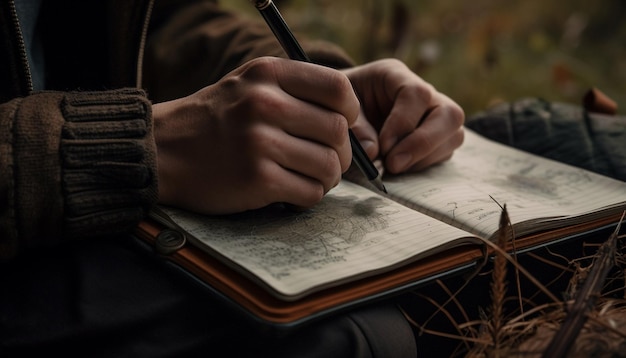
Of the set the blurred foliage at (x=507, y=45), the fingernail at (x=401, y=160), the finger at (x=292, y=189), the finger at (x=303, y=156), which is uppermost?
the finger at (x=303, y=156)

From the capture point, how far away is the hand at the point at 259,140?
69cm

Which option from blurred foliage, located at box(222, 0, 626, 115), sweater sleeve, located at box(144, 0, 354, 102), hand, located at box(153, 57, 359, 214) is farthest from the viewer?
blurred foliage, located at box(222, 0, 626, 115)

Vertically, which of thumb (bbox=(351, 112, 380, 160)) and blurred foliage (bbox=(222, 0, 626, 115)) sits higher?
thumb (bbox=(351, 112, 380, 160))

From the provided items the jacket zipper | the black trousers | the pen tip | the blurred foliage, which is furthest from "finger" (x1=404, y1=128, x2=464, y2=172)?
the blurred foliage

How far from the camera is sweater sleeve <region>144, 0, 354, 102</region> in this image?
3.93ft

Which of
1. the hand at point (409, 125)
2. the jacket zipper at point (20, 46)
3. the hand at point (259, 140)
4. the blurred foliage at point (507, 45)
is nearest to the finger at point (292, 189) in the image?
the hand at point (259, 140)

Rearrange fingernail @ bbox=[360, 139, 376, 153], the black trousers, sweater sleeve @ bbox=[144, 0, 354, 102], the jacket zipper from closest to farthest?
the black trousers, the jacket zipper, fingernail @ bbox=[360, 139, 376, 153], sweater sleeve @ bbox=[144, 0, 354, 102]

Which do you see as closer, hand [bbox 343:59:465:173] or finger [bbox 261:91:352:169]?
finger [bbox 261:91:352:169]

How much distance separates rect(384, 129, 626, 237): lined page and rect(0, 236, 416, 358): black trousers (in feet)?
0.69

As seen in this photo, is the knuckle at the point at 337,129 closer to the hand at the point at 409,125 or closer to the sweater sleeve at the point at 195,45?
the hand at the point at 409,125

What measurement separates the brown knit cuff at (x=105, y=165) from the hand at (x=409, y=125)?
1.15 ft

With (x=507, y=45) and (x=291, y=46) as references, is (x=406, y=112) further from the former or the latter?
(x=507, y=45)

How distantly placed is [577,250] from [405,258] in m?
0.28

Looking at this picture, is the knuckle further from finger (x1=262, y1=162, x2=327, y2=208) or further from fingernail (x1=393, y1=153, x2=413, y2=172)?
fingernail (x1=393, y1=153, x2=413, y2=172)
